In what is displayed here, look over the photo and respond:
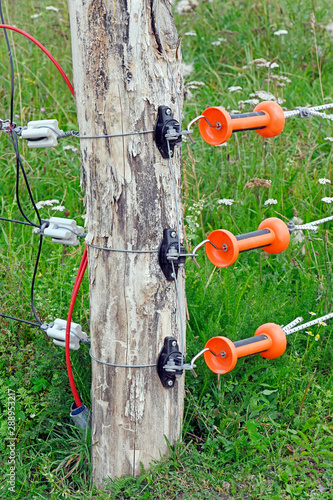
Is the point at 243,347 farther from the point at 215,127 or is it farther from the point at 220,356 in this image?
the point at 215,127

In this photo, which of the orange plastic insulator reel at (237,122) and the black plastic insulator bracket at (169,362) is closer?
the orange plastic insulator reel at (237,122)

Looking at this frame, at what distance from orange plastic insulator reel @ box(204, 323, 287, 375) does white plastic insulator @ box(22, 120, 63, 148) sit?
986 mm

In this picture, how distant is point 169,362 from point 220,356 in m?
0.20

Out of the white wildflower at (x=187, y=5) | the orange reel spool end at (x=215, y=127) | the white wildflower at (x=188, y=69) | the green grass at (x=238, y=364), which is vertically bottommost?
the green grass at (x=238, y=364)

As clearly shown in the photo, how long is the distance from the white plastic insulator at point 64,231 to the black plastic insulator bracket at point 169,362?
1.86 feet

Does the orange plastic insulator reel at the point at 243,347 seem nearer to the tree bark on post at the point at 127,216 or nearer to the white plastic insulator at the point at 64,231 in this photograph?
the tree bark on post at the point at 127,216

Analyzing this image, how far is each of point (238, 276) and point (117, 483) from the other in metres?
1.41

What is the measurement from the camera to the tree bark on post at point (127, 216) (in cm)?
188

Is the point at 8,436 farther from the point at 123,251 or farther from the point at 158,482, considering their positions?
the point at 123,251

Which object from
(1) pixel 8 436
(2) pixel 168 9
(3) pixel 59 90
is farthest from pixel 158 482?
(3) pixel 59 90

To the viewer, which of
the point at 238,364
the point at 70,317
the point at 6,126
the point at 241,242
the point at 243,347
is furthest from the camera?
the point at 238,364

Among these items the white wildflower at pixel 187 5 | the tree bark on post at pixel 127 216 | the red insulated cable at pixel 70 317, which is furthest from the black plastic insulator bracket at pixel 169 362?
the white wildflower at pixel 187 5

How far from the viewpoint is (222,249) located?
201 centimetres

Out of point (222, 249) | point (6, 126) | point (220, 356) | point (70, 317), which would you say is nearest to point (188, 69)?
point (6, 126)
